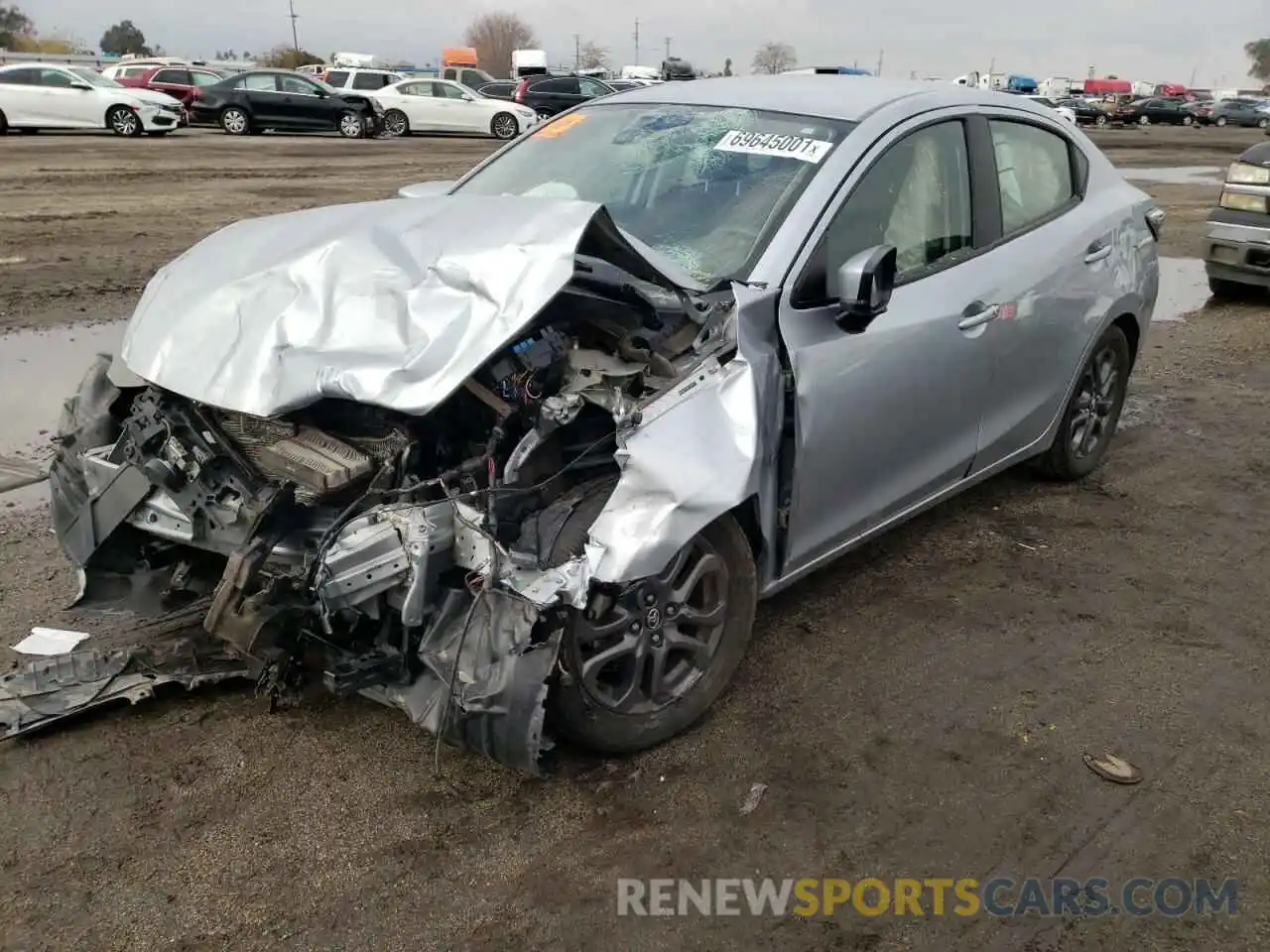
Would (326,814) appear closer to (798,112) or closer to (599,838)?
(599,838)

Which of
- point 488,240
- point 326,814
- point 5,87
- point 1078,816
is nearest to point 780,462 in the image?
point 488,240

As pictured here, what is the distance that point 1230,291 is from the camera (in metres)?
10.2

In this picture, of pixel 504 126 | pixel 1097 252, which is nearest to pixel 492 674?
pixel 1097 252

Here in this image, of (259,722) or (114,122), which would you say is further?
(114,122)

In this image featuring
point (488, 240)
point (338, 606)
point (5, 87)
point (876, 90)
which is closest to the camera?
point (338, 606)

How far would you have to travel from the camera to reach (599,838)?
278cm

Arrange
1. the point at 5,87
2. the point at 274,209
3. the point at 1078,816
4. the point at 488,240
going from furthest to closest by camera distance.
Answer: the point at 5,87 → the point at 274,209 → the point at 488,240 → the point at 1078,816

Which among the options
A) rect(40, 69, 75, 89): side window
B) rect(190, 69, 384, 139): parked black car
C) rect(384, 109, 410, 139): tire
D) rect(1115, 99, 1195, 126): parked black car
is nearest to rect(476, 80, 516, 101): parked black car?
rect(384, 109, 410, 139): tire

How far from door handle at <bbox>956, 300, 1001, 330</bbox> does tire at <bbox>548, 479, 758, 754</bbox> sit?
1.33 m

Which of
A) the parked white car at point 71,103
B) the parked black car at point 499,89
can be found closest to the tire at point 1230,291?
the parked white car at point 71,103

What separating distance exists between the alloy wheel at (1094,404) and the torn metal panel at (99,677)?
12.8ft

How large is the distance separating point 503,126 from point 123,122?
9024mm

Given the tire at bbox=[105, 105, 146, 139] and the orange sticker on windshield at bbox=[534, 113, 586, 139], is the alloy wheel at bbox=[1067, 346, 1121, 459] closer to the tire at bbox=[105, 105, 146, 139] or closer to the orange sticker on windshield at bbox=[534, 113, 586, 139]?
the orange sticker on windshield at bbox=[534, 113, 586, 139]

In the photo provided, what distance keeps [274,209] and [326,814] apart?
36.2 feet
